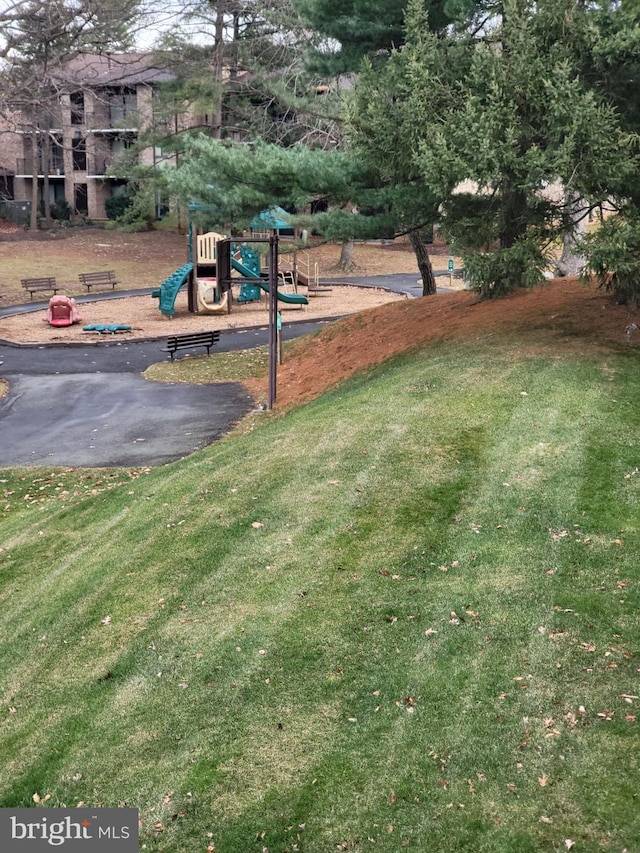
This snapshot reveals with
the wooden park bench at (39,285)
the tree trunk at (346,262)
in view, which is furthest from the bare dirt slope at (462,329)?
the tree trunk at (346,262)

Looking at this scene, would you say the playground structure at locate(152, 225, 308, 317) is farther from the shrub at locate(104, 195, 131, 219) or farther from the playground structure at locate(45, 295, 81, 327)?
the shrub at locate(104, 195, 131, 219)

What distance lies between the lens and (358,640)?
745 cm

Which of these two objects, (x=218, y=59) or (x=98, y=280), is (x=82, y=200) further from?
(x=218, y=59)

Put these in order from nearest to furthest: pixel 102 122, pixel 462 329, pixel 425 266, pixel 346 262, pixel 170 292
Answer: pixel 462 329 → pixel 425 266 → pixel 170 292 → pixel 346 262 → pixel 102 122

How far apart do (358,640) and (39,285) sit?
36.2 meters

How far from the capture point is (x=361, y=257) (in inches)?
2074

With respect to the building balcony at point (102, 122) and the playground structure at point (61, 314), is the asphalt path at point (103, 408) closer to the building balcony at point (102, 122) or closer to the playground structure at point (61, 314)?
the playground structure at point (61, 314)

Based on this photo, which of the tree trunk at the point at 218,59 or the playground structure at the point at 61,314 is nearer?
the playground structure at the point at 61,314

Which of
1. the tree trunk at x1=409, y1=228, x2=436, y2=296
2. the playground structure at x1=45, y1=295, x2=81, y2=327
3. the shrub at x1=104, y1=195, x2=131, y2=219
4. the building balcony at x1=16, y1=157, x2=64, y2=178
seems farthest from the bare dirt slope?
the building balcony at x1=16, y1=157, x2=64, y2=178

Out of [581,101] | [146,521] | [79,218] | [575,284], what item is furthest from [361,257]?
[146,521]

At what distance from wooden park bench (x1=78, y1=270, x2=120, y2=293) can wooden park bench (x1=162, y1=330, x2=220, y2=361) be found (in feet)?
56.0

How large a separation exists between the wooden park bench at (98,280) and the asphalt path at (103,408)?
44.9 ft

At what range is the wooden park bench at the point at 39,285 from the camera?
39.3 meters

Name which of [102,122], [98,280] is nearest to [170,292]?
[98,280]
